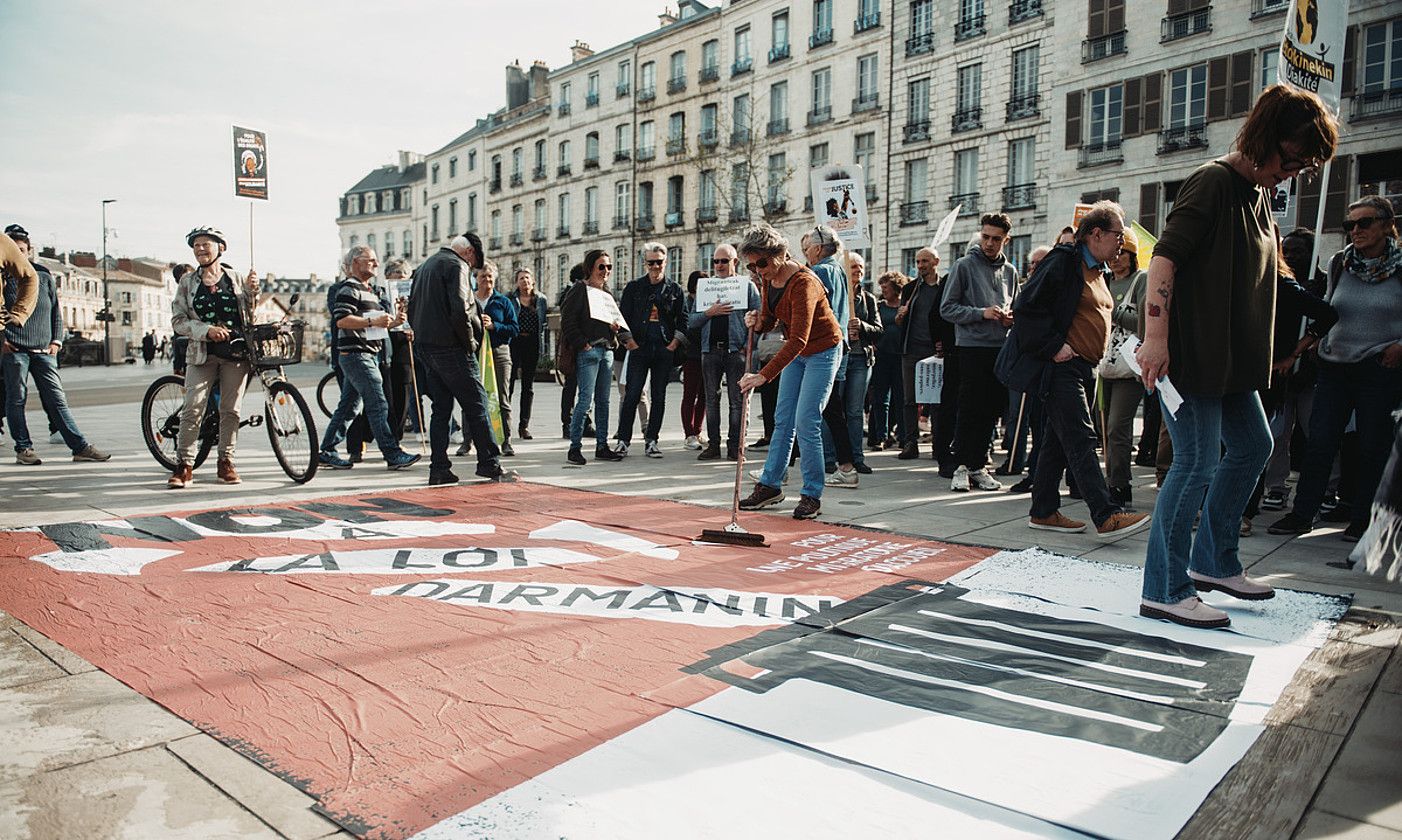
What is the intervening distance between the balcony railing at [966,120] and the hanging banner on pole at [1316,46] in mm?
26110

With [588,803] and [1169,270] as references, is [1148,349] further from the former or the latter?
[588,803]

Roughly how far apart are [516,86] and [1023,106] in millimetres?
35048

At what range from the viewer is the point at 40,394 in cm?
853

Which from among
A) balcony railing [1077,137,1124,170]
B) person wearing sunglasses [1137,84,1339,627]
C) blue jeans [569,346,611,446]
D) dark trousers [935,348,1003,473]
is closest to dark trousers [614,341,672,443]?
blue jeans [569,346,611,446]

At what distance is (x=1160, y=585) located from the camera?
375 centimetres

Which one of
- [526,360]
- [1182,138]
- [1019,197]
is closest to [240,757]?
[526,360]

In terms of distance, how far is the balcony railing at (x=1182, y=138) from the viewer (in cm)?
2605

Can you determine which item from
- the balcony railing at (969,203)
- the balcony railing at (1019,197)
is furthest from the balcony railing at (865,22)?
the balcony railing at (1019,197)

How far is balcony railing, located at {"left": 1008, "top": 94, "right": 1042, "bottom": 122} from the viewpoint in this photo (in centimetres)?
3088

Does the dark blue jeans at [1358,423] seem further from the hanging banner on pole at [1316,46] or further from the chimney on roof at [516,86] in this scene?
the chimney on roof at [516,86]

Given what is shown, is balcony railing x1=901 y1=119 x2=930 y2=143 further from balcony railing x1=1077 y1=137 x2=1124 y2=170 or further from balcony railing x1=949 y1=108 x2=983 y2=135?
balcony railing x1=1077 y1=137 x2=1124 y2=170

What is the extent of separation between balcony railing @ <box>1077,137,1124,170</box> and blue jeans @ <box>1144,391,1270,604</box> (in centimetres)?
2683

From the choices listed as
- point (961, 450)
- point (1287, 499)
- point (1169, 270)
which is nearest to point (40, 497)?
point (961, 450)

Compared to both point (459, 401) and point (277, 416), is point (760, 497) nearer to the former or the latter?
point (459, 401)
